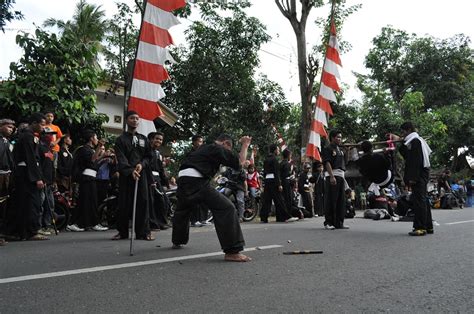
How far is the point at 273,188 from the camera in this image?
38.3ft

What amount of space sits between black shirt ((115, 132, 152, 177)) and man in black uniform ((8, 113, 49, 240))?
4.52ft

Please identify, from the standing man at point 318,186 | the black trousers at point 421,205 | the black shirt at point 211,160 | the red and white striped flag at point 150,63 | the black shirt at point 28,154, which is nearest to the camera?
the black shirt at point 211,160

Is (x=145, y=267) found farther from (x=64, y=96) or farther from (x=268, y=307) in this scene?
(x=64, y=96)

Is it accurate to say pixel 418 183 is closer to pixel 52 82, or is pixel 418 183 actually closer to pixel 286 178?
pixel 286 178

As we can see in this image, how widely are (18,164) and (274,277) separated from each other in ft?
16.0

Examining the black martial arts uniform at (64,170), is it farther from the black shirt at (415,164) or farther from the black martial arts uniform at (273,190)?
the black shirt at (415,164)

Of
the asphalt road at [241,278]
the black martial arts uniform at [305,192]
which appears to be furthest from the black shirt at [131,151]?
the black martial arts uniform at [305,192]

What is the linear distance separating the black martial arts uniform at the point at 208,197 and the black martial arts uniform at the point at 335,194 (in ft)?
12.3

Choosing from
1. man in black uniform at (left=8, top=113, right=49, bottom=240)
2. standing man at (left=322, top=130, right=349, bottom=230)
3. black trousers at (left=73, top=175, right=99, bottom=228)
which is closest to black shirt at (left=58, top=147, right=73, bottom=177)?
black trousers at (left=73, top=175, right=99, bottom=228)

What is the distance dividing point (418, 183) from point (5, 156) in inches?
264

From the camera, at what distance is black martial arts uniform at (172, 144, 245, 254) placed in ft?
→ 17.1

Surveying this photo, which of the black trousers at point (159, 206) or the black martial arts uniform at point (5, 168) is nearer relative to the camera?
the black martial arts uniform at point (5, 168)

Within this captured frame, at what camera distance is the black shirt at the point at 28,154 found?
7066 millimetres

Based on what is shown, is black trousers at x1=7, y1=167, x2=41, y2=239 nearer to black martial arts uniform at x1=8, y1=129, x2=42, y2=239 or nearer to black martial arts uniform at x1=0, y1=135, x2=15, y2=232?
black martial arts uniform at x1=8, y1=129, x2=42, y2=239
